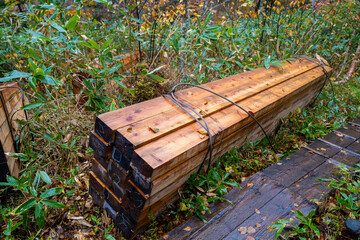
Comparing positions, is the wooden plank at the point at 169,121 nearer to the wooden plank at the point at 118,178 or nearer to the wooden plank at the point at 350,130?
the wooden plank at the point at 118,178

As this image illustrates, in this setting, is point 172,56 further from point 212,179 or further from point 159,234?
point 159,234

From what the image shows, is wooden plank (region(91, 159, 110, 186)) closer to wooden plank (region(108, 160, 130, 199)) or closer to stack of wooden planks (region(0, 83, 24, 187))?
wooden plank (region(108, 160, 130, 199))

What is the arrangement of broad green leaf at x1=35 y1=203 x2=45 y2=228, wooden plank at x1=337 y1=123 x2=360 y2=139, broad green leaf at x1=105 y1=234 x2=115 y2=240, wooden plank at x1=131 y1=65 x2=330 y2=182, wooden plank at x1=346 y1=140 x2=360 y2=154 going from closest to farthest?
wooden plank at x1=131 y1=65 x2=330 y2=182 → broad green leaf at x1=35 y1=203 x2=45 y2=228 → broad green leaf at x1=105 y1=234 x2=115 y2=240 → wooden plank at x1=346 y1=140 x2=360 y2=154 → wooden plank at x1=337 y1=123 x2=360 y2=139

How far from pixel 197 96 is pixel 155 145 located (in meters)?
0.83

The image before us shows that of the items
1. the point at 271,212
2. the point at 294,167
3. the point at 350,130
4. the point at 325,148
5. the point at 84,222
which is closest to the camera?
the point at 271,212

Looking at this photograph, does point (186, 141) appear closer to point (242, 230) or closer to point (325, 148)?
point (242, 230)

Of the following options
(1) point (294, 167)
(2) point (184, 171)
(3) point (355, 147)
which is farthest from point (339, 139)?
(2) point (184, 171)

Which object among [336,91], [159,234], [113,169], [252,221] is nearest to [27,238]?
[113,169]

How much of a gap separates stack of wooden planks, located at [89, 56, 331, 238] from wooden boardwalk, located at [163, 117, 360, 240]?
12.5 inches

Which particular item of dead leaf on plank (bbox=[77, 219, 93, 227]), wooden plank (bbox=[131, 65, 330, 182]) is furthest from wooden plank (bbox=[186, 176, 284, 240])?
dead leaf on plank (bbox=[77, 219, 93, 227])

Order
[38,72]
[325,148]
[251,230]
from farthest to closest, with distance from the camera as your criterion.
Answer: [325,148] → [251,230] → [38,72]

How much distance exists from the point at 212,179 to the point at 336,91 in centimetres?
333

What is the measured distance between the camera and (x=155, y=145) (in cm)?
143

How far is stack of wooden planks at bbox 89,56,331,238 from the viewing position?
1372mm
